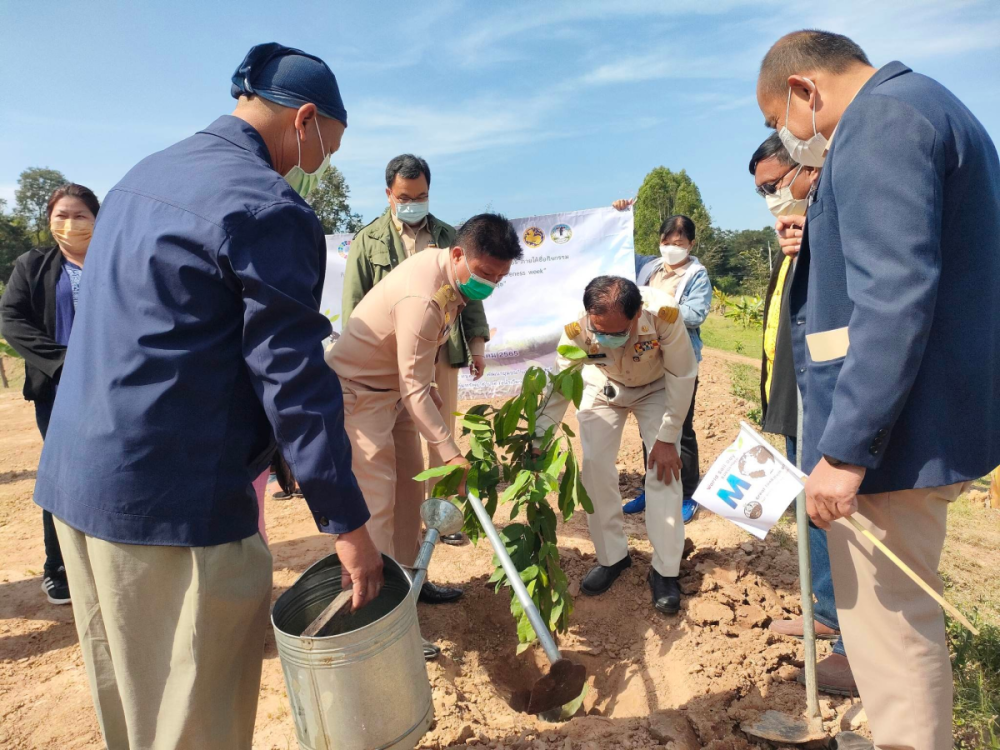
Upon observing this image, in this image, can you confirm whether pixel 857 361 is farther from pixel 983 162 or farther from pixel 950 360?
pixel 983 162

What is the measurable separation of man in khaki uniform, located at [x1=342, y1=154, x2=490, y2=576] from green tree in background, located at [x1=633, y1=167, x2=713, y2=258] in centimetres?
2522

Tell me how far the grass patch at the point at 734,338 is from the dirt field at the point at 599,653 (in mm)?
9064

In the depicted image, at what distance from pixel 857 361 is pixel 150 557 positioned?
5.82 feet

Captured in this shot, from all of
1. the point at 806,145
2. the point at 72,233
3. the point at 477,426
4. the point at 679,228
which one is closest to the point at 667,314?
the point at 477,426

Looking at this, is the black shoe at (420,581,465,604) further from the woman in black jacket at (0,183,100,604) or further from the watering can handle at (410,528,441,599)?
the woman in black jacket at (0,183,100,604)

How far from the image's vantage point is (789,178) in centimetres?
297

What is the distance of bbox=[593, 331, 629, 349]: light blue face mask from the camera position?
3.32m

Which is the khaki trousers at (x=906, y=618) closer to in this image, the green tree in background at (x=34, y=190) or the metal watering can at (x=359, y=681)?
the metal watering can at (x=359, y=681)

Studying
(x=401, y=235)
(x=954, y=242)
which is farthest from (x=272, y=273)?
(x=401, y=235)

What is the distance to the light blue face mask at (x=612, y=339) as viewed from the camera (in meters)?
3.32

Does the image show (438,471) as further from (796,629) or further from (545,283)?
(545,283)

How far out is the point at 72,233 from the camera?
3328 millimetres

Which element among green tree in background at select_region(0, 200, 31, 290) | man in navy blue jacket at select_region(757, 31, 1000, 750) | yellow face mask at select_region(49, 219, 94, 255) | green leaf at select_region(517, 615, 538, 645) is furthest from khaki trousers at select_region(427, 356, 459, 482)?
green tree in background at select_region(0, 200, 31, 290)

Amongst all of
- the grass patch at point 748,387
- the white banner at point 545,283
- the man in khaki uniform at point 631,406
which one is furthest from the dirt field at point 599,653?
the white banner at point 545,283
